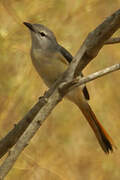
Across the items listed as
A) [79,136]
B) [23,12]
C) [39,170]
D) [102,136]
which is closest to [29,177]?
[39,170]

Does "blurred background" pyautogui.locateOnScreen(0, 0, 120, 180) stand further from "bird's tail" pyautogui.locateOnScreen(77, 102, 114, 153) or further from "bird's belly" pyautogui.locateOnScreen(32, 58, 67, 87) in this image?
"bird's belly" pyautogui.locateOnScreen(32, 58, 67, 87)

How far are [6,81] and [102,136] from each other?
42.5 inches

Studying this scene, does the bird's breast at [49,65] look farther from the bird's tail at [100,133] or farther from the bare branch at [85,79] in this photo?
the bare branch at [85,79]

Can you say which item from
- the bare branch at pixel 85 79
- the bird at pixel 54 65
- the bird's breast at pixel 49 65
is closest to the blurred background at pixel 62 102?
the bird at pixel 54 65

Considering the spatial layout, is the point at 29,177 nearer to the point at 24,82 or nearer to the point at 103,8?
the point at 24,82

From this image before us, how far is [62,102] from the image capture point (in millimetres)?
2955

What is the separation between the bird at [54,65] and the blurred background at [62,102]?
1.98 feet

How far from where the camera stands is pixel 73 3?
311cm

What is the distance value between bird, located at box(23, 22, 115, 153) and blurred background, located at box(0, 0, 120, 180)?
0.60 m

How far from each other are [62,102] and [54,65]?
0.89m

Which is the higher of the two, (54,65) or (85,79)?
(54,65)

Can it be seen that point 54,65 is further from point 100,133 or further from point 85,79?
point 85,79

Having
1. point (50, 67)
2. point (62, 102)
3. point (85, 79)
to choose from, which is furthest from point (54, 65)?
point (62, 102)

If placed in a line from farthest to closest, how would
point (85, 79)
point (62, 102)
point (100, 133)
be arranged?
point (62, 102), point (100, 133), point (85, 79)
